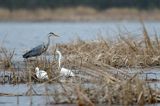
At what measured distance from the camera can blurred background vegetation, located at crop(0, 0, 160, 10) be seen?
42.4m

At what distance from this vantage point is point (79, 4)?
142 feet

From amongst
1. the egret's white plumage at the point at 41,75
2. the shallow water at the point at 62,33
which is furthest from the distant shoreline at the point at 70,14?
the egret's white plumage at the point at 41,75

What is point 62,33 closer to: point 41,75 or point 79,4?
point 79,4

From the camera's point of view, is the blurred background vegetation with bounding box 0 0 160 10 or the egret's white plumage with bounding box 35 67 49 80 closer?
the egret's white plumage with bounding box 35 67 49 80

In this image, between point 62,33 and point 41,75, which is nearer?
point 41,75

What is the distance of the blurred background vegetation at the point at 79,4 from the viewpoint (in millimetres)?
42353

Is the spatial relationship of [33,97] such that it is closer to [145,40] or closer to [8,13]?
[145,40]

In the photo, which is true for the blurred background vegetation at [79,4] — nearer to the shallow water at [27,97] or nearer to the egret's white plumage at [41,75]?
the egret's white plumage at [41,75]

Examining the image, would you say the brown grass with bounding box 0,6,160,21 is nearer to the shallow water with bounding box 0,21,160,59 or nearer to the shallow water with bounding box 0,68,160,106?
the shallow water with bounding box 0,21,160,59

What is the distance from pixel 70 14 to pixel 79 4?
6.67ft

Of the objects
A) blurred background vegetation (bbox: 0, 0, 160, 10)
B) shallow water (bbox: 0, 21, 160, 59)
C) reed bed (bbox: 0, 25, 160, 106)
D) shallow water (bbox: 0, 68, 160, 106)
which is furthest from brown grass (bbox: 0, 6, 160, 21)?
shallow water (bbox: 0, 68, 160, 106)

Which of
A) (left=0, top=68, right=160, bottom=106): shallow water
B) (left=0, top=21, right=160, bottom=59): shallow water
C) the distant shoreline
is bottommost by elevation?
(left=0, top=68, right=160, bottom=106): shallow water

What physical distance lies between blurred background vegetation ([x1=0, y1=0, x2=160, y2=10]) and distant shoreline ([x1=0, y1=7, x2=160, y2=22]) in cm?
93

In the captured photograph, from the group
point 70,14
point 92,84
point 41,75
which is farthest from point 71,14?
point 92,84
